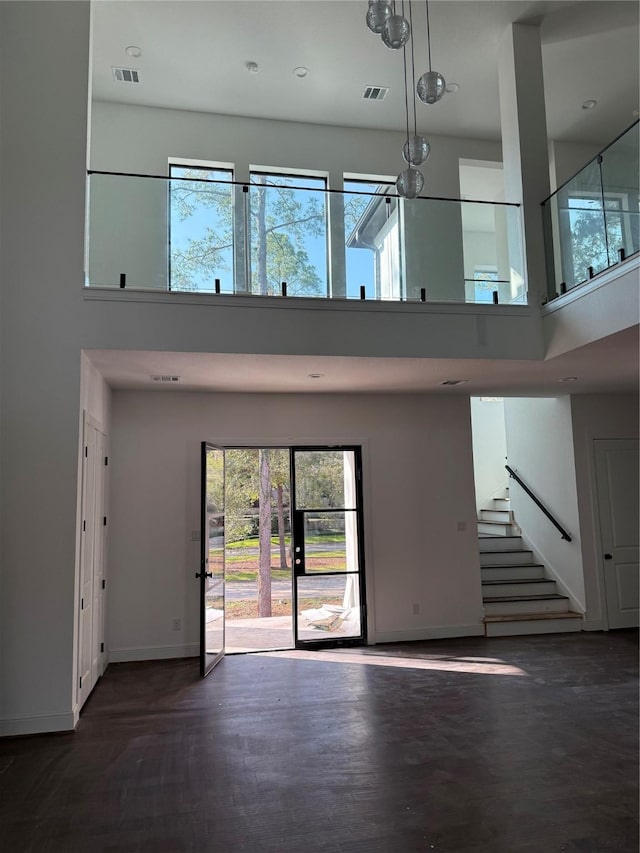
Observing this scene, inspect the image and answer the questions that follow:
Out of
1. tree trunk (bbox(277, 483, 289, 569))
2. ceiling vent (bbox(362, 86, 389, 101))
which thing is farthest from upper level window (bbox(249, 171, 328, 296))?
tree trunk (bbox(277, 483, 289, 569))

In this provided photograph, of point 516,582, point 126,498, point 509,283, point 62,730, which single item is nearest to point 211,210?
point 509,283

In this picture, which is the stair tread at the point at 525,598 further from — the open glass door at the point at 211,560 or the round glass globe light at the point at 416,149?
the round glass globe light at the point at 416,149

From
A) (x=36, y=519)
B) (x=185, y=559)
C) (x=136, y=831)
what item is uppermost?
(x=36, y=519)

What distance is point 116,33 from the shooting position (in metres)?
5.31

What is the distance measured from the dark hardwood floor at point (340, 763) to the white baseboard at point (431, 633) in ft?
2.72

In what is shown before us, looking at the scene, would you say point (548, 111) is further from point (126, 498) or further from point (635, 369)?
point (126, 498)

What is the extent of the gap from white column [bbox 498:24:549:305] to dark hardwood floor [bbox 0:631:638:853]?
3.55 meters

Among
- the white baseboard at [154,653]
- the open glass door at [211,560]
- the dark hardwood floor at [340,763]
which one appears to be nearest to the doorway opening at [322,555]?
the white baseboard at [154,653]

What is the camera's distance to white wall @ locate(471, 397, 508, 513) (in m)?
9.32

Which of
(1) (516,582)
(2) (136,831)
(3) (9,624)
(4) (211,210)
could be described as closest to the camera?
(2) (136,831)

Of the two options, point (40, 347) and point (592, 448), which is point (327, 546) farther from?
point (40, 347)

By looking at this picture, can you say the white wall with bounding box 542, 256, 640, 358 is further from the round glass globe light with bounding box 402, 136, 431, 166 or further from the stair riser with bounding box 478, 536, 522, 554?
the stair riser with bounding box 478, 536, 522, 554

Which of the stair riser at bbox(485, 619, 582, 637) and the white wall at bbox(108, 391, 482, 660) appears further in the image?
the stair riser at bbox(485, 619, 582, 637)

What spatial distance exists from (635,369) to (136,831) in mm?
5445
